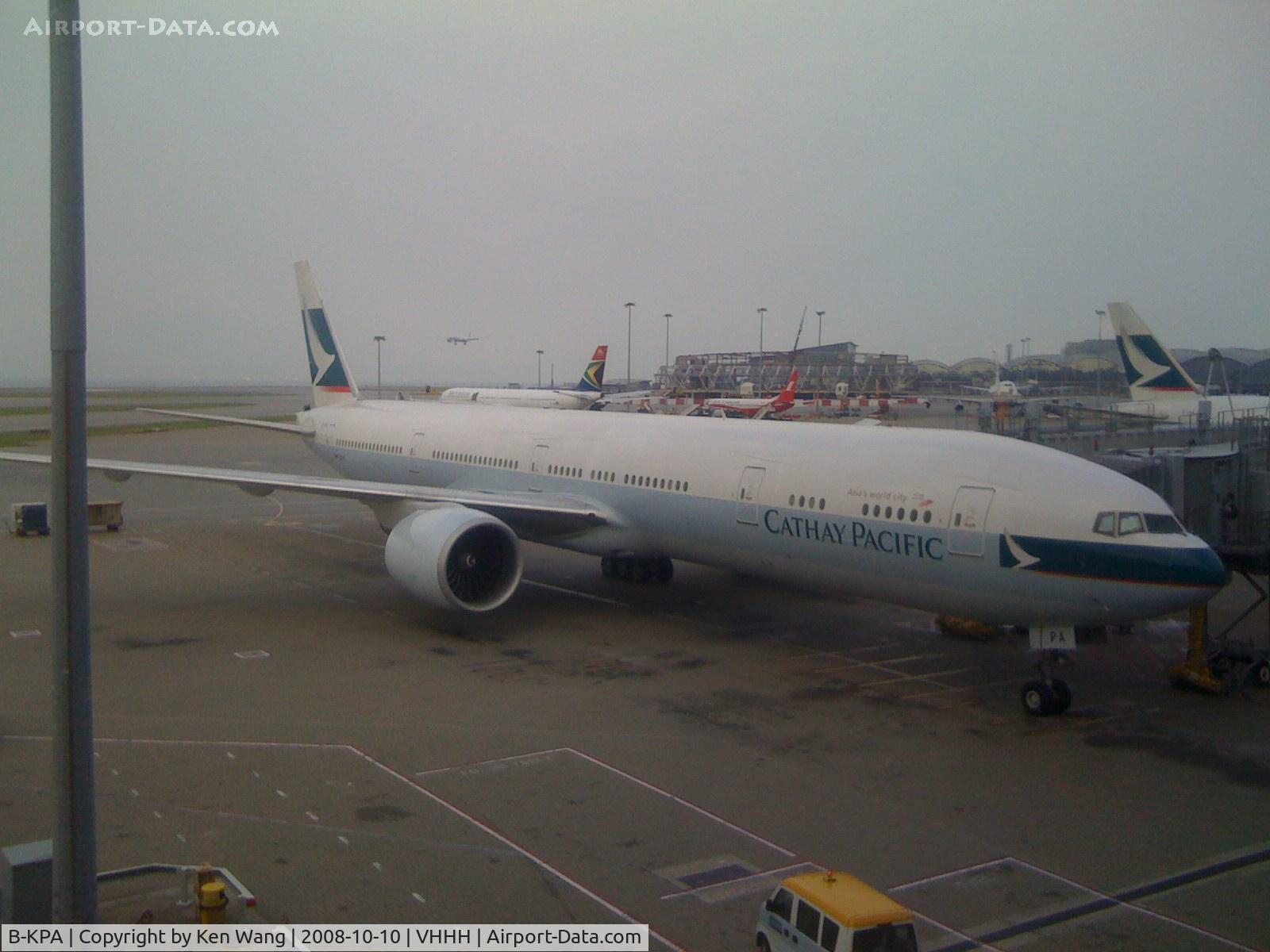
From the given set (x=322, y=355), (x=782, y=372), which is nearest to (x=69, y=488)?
(x=322, y=355)

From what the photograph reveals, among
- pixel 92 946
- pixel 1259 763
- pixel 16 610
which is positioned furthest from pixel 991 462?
pixel 16 610

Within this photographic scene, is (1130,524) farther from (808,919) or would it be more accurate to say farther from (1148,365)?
(1148,365)

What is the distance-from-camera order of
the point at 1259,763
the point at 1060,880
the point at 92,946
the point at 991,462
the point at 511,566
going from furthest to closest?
the point at 511,566, the point at 991,462, the point at 1259,763, the point at 1060,880, the point at 92,946

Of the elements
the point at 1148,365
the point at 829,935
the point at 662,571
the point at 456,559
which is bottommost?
the point at 829,935

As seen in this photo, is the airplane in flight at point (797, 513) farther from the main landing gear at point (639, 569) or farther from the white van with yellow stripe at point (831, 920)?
the white van with yellow stripe at point (831, 920)

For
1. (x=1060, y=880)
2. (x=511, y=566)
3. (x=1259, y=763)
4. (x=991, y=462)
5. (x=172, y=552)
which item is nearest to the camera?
(x=1060, y=880)

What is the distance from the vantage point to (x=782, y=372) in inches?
3332

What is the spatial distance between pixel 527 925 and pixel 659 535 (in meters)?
10.9

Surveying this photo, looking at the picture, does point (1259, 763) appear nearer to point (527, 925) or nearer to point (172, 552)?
point (527, 925)

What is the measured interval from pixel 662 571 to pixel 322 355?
14.4 metres

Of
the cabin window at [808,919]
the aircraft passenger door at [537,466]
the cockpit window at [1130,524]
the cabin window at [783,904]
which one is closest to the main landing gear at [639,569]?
the aircraft passenger door at [537,466]

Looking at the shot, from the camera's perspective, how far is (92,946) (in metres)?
6.06

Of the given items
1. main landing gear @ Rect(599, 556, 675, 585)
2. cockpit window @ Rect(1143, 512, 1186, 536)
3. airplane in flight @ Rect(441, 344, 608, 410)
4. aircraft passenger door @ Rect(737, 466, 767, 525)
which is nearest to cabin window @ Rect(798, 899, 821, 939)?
cockpit window @ Rect(1143, 512, 1186, 536)

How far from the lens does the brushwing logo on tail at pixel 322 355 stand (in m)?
A: 30.6
